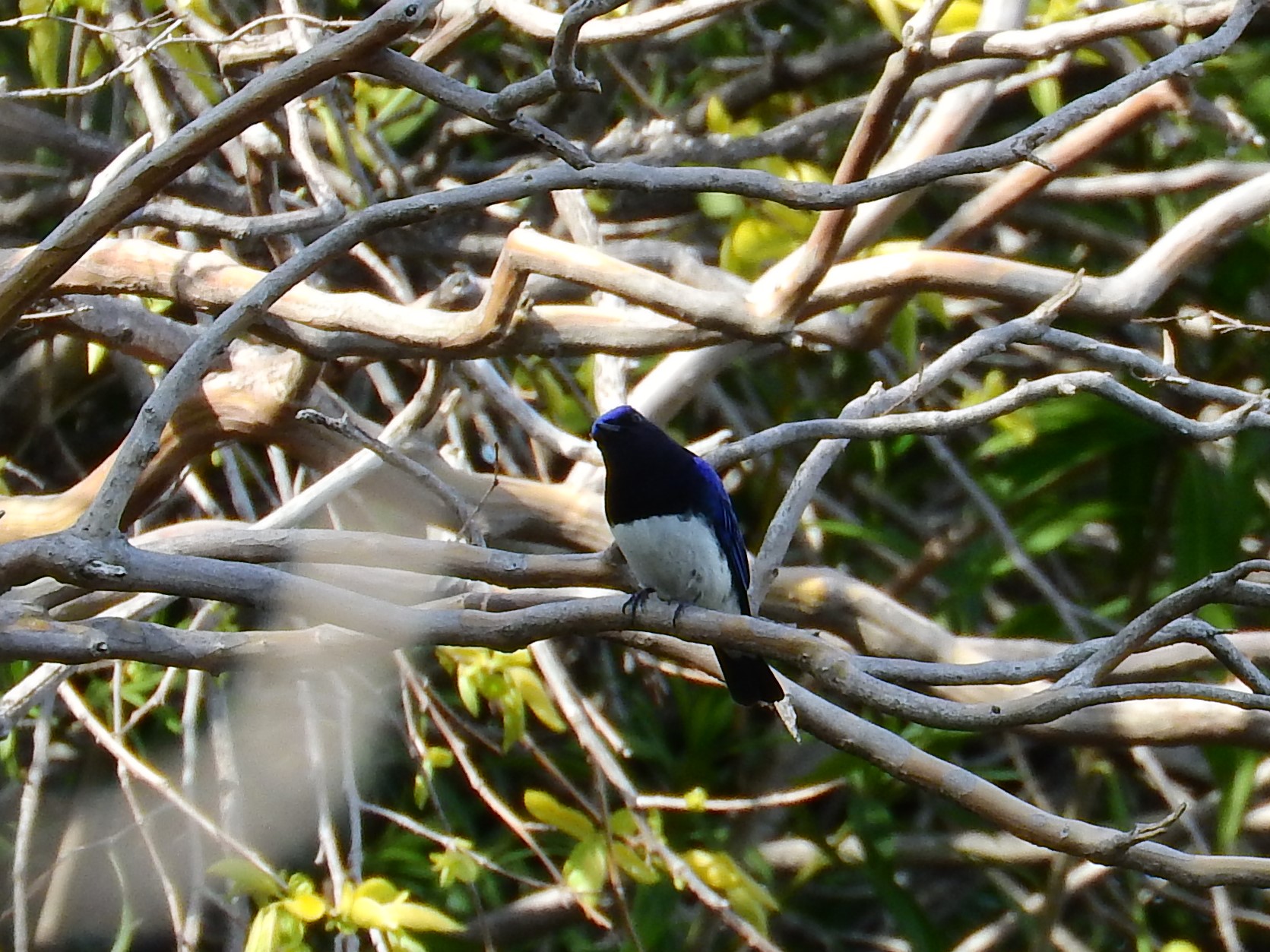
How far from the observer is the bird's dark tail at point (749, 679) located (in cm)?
275

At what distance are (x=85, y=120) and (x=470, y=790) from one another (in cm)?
228

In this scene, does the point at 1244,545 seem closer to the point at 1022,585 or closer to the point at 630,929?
the point at 1022,585

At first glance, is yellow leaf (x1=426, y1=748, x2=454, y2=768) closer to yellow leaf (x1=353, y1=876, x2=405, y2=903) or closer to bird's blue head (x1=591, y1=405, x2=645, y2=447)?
yellow leaf (x1=353, y1=876, x2=405, y2=903)

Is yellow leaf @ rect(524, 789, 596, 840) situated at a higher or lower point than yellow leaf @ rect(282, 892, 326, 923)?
lower

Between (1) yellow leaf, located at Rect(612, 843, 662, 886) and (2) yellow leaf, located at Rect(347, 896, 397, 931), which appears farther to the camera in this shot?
(1) yellow leaf, located at Rect(612, 843, 662, 886)

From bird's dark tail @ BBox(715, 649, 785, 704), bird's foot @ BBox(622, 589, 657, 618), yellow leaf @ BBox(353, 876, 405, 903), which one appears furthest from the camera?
bird's dark tail @ BBox(715, 649, 785, 704)

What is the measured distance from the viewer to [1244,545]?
4.52 meters

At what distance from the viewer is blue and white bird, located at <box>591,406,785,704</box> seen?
2840 millimetres

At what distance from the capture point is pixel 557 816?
2.98 m

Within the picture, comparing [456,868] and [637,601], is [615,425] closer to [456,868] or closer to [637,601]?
[637,601]

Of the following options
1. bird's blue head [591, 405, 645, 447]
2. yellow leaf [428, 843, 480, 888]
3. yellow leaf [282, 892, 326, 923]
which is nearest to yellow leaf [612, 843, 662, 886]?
yellow leaf [428, 843, 480, 888]

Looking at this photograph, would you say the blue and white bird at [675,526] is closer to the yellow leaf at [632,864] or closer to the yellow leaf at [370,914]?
the yellow leaf at [632,864]

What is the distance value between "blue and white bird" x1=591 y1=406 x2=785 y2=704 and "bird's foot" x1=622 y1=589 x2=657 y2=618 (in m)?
0.01

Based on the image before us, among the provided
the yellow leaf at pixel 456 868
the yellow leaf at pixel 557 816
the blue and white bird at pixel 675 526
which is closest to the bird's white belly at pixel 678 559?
the blue and white bird at pixel 675 526
